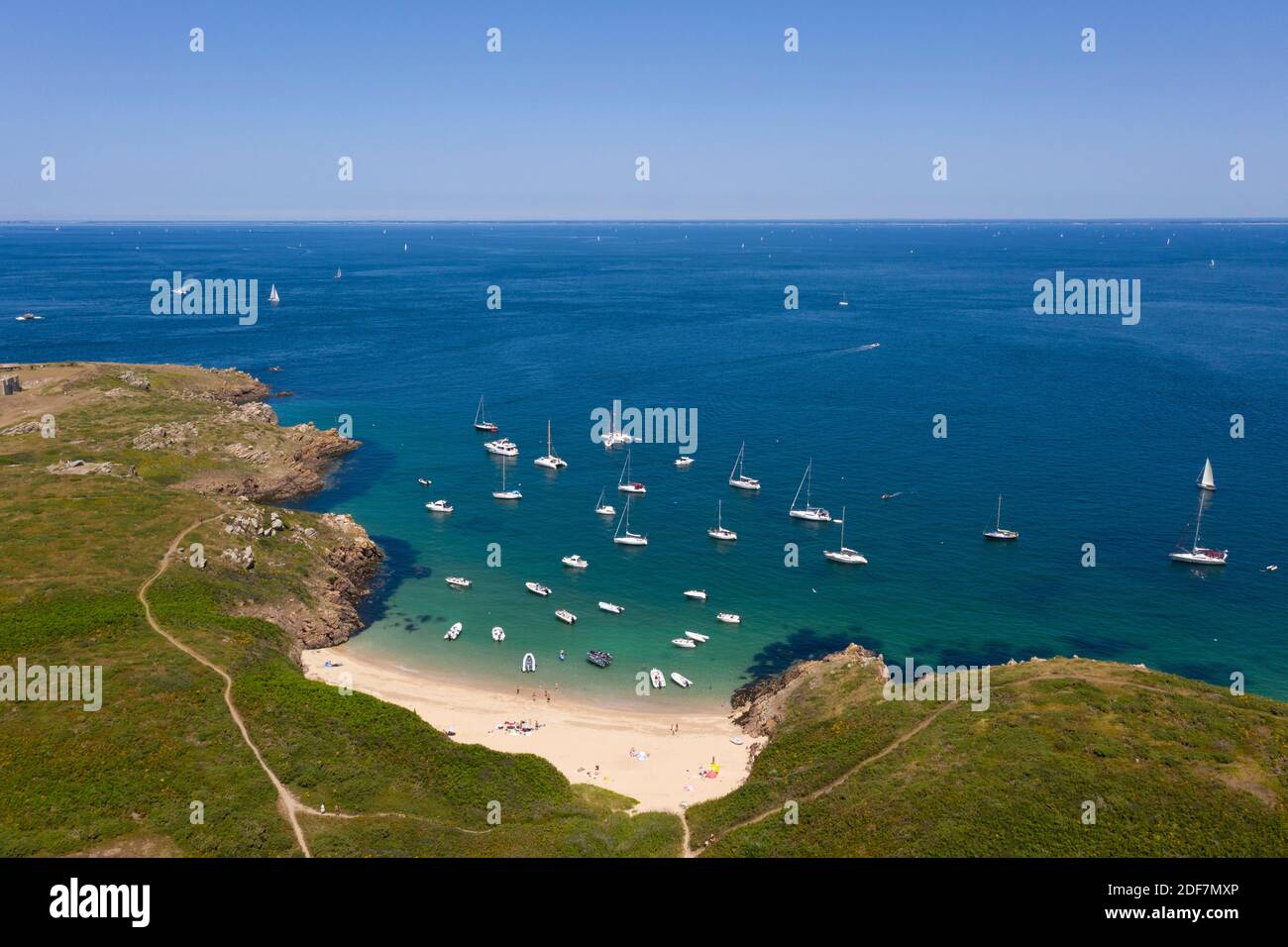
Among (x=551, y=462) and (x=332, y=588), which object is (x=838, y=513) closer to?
(x=551, y=462)

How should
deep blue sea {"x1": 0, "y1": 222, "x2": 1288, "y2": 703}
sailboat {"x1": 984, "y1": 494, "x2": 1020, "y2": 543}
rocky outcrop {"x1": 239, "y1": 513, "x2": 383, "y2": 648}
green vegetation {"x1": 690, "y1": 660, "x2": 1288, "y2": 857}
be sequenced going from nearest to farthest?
1. green vegetation {"x1": 690, "y1": 660, "x2": 1288, "y2": 857}
2. rocky outcrop {"x1": 239, "y1": 513, "x2": 383, "y2": 648}
3. deep blue sea {"x1": 0, "y1": 222, "x2": 1288, "y2": 703}
4. sailboat {"x1": 984, "y1": 494, "x2": 1020, "y2": 543}

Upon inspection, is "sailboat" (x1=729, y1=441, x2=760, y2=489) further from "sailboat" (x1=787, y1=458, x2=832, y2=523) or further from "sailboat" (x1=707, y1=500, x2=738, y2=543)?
"sailboat" (x1=707, y1=500, x2=738, y2=543)

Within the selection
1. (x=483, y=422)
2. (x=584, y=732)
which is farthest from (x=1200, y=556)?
(x=483, y=422)

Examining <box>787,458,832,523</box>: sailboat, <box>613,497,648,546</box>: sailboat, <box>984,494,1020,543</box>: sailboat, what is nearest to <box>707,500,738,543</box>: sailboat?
<box>613,497,648,546</box>: sailboat

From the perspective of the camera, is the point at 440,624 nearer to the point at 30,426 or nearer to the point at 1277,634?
the point at 30,426
